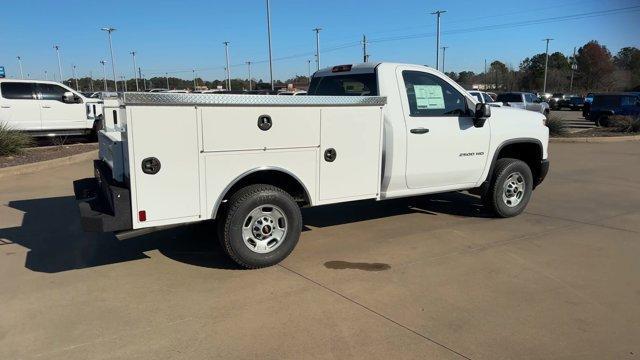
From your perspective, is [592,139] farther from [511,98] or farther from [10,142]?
[10,142]

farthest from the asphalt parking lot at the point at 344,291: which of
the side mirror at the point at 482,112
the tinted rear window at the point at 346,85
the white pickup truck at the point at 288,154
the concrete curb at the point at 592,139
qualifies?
the concrete curb at the point at 592,139

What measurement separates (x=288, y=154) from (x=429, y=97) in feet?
6.84

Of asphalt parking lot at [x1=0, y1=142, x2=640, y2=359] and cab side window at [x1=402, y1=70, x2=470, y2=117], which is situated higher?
cab side window at [x1=402, y1=70, x2=470, y2=117]

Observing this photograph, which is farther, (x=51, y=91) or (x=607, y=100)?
(x=607, y=100)

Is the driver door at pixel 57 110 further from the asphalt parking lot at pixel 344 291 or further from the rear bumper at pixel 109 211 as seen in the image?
the rear bumper at pixel 109 211

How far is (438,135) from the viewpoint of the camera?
19.2 feet

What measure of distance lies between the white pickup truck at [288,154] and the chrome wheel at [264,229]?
0.01 m

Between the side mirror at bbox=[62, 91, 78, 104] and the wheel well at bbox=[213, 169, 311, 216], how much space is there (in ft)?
42.0

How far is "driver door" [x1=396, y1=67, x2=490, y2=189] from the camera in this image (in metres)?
5.70

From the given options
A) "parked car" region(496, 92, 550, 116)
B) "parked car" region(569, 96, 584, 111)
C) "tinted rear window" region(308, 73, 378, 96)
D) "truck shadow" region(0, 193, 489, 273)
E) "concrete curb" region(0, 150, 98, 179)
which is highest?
"tinted rear window" region(308, 73, 378, 96)

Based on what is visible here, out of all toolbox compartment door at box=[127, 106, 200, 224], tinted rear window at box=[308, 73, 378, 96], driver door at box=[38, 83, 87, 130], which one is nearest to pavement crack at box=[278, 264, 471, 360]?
toolbox compartment door at box=[127, 106, 200, 224]

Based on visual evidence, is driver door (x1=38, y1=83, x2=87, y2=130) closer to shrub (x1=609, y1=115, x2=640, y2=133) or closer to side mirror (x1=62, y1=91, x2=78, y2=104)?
side mirror (x1=62, y1=91, x2=78, y2=104)

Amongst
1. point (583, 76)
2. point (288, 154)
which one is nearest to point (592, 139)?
point (288, 154)

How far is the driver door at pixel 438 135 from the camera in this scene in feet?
18.7
